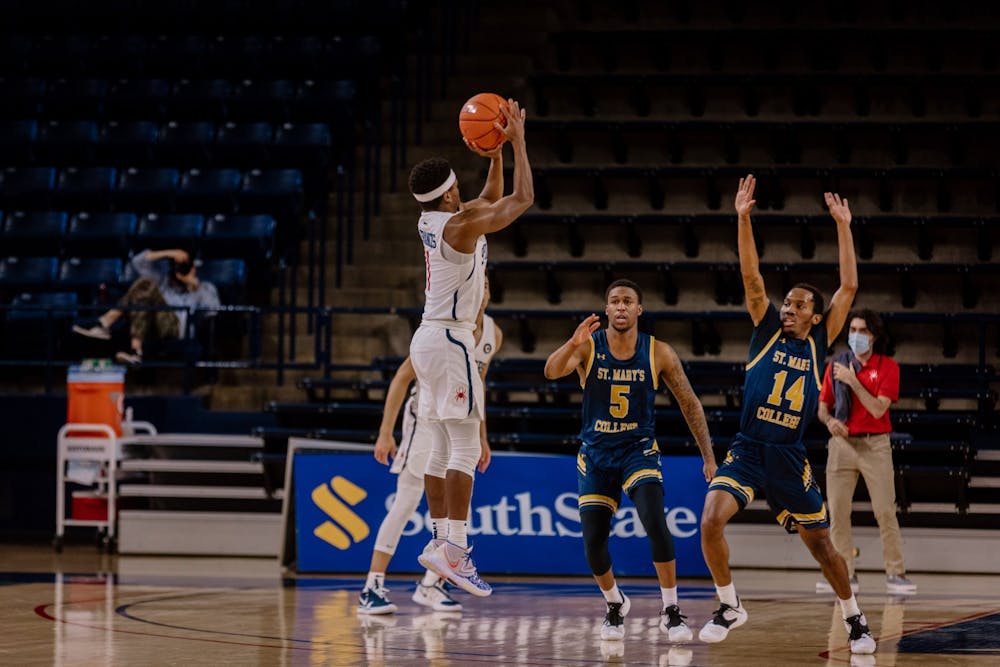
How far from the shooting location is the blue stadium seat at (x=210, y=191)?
49.6ft

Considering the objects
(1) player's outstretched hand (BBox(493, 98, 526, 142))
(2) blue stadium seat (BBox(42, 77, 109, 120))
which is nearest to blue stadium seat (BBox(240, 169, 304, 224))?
(2) blue stadium seat (BBox(42, 77, 109, 120))

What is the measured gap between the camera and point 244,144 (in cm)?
1565

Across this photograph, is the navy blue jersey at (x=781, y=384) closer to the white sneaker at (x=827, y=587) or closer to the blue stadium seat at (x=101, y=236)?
the white sneaker at (x=827, y=587)

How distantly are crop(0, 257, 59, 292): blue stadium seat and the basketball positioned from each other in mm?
8069

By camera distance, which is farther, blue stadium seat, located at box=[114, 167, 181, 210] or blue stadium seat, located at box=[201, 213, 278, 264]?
blue stadium seat, located at box=[114, 167, 181, 210]

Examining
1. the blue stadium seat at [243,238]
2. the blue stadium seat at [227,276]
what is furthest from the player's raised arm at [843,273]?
the blue stadium seat at [243,238]

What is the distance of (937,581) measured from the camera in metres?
10.7

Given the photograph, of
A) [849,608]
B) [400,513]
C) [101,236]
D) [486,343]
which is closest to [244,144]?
[101,236]

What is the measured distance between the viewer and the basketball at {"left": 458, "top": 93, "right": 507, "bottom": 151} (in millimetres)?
7387

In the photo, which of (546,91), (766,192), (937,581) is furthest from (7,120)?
(937,581)

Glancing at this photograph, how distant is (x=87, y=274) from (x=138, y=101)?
2.81 metres

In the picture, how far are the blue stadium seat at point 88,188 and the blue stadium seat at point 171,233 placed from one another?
0.84m

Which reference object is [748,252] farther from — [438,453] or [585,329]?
[438,453]

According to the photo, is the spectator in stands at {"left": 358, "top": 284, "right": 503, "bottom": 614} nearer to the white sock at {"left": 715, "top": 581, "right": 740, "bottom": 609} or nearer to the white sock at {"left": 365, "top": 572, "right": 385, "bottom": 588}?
the white sock at {"left": 365, "top": 572, "right": 385, "bottom": 588}
